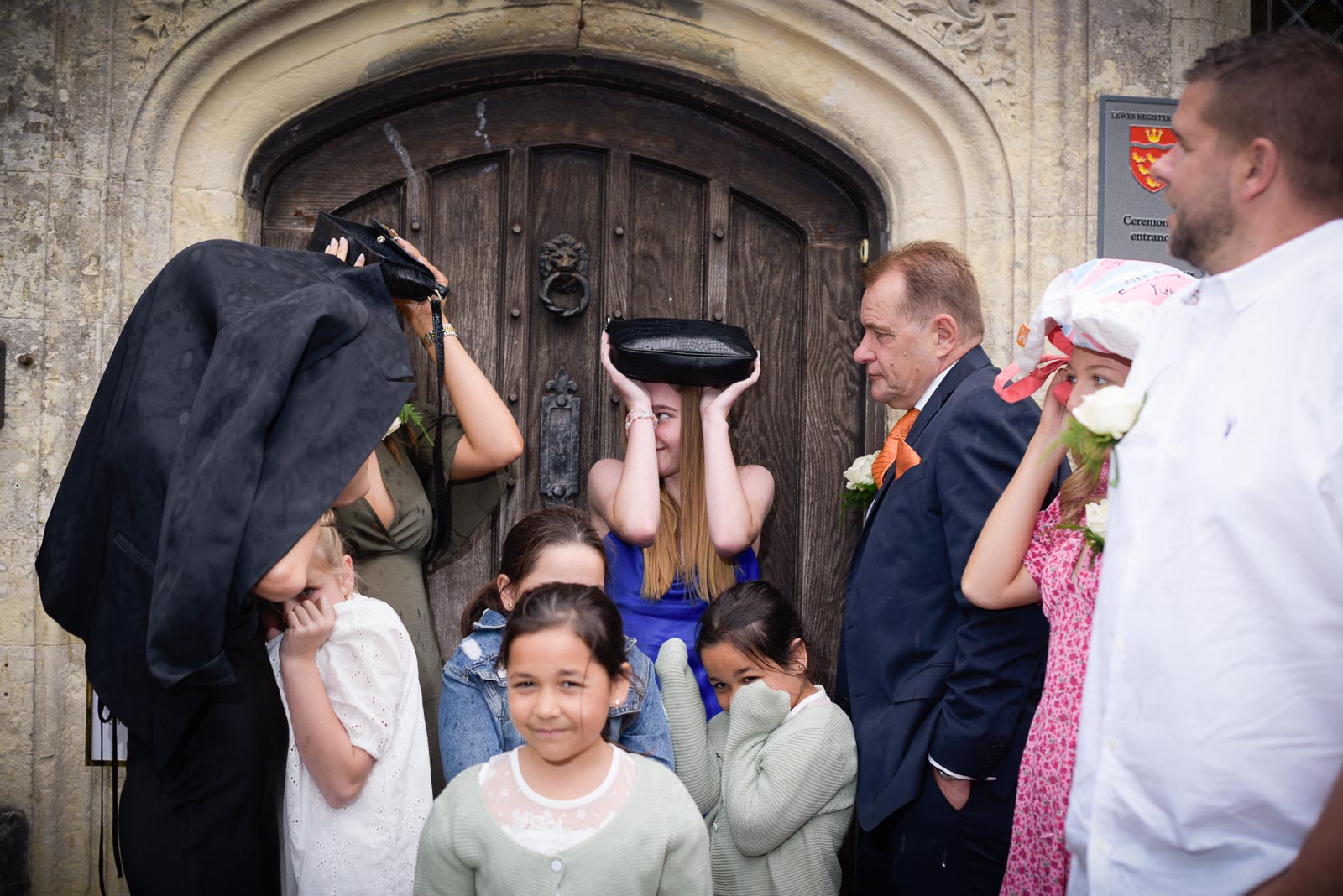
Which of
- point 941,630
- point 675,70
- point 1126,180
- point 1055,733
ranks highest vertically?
point 675,70

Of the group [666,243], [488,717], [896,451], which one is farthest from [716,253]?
[488,717]

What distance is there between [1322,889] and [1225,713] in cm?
21

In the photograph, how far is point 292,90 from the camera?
2979mm

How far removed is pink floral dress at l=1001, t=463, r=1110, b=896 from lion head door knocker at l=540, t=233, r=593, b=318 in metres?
1.63

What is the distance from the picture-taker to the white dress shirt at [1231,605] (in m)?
1.31

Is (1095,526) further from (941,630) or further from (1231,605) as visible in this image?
(941,630)

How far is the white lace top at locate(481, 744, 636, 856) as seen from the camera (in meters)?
1.81

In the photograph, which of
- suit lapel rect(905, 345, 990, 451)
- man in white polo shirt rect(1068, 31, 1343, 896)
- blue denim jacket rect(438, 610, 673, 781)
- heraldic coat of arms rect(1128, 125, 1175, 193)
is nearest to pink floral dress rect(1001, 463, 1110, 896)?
man in white polo shirt rect(1068, 31, 1343, 896)

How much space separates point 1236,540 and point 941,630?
40.7 inches

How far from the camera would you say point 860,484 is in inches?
115

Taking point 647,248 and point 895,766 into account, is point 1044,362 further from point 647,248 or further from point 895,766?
point 647,248

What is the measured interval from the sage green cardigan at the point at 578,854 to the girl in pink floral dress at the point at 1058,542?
0.60 metres

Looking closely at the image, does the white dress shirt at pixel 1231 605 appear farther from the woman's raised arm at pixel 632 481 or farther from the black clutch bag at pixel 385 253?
the black clutch bag at pixel 385 253

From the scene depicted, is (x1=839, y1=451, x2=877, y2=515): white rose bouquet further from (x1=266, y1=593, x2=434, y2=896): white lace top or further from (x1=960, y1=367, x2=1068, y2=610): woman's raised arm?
(x1=266, y1=593, x2=434, y2=896): white lace top
